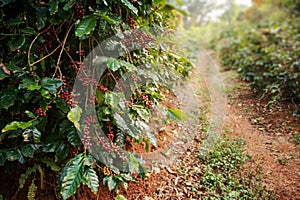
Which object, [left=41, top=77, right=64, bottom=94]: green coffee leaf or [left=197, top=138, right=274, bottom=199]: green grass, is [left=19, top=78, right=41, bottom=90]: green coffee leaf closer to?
[left=41, top=77, right=64, bottom=94]: green coffee leaf

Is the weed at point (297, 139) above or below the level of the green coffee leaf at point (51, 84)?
below

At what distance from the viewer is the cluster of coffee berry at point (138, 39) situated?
147cm

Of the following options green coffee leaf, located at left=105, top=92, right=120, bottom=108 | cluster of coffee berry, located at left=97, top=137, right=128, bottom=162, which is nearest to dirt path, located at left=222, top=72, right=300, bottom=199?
cluster of coffee berry, located at left=97, top=137, right=128, bottom=162

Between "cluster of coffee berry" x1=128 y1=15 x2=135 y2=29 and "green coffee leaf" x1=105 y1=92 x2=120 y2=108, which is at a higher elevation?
"cluster of coffee berry" x1=128 y1=15 x2=135 y2=29

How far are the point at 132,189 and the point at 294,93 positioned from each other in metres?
2.22

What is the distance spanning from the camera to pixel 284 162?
7.05 ft

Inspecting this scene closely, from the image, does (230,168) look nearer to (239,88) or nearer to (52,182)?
(52,182)

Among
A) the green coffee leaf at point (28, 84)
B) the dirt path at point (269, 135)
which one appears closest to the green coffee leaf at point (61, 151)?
the green coffee leaf at point (28, 84)

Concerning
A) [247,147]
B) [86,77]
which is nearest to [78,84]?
[86,77]

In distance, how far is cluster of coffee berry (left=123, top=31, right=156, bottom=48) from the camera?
1.47 meters

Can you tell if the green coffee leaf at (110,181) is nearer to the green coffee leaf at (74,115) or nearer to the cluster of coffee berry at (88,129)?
the cluster of coffee berry at (88,129)

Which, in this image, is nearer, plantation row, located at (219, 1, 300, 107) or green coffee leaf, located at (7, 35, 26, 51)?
green coffee leaf, located at (7, 35, 26, 51)

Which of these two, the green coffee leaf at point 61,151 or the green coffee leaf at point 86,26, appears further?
the green coffee leaf at point 61,151

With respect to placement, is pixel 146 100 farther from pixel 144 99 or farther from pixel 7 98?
pixel 7 98
